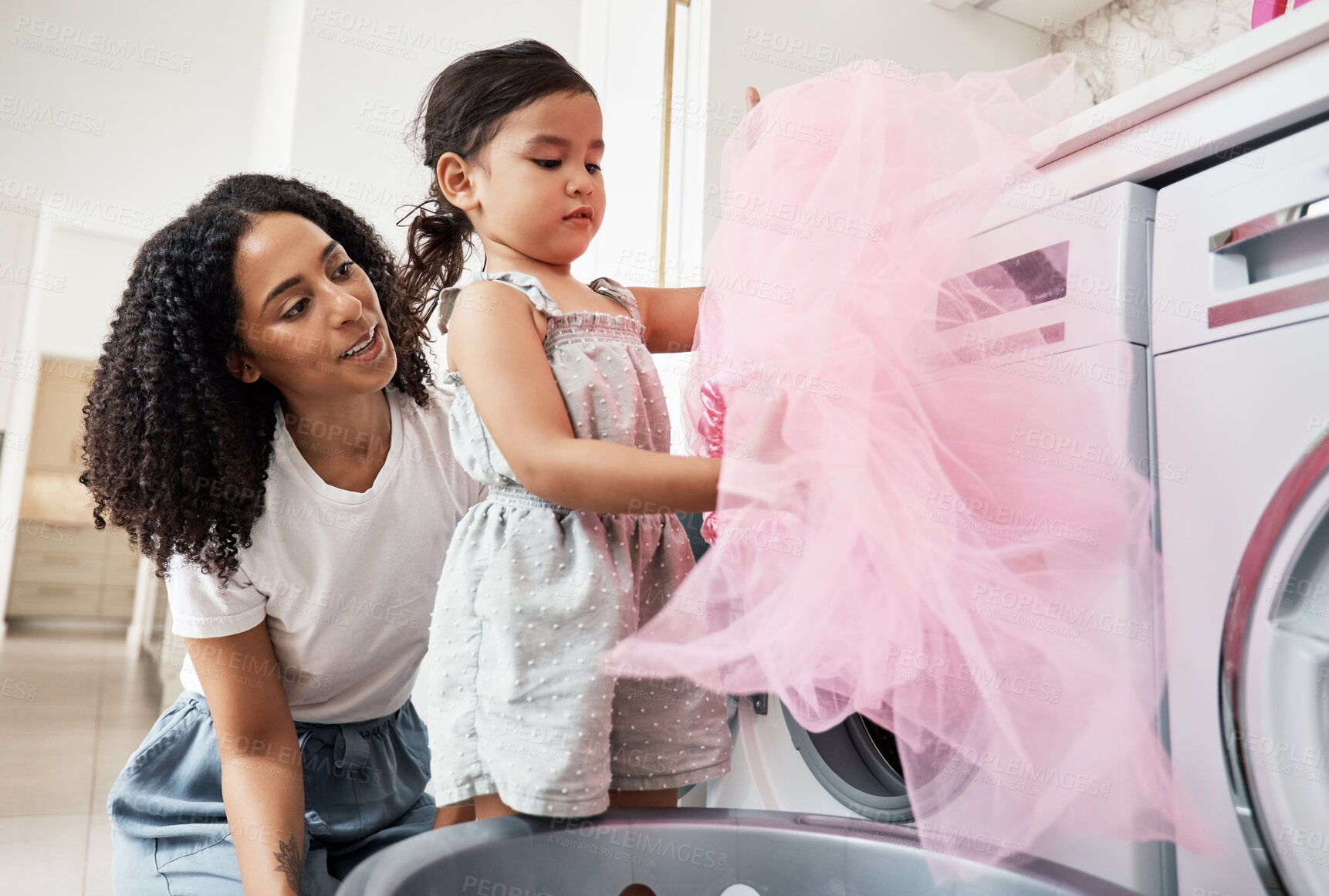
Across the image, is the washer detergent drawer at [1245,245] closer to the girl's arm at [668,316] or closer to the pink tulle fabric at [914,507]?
the pink tulle fabric at [914,507]

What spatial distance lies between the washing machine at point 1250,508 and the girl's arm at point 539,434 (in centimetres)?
46

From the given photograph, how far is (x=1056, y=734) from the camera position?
53cm

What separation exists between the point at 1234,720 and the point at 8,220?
469 centimetres

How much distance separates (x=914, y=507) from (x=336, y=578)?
0.71 meters

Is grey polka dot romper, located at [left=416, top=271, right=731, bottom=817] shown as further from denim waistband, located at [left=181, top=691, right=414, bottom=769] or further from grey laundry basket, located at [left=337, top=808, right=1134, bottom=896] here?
denim waistband, located at [left=181, top=691, right=414, bottom=769]

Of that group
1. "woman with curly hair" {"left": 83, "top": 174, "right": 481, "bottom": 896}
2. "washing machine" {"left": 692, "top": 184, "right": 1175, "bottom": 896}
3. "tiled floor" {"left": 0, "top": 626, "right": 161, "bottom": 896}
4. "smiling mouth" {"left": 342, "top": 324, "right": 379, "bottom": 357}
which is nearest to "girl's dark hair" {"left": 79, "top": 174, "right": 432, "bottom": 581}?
"woman with curly hair" {"left": 83, "top": 174, "right": 481, "bottom": 896}

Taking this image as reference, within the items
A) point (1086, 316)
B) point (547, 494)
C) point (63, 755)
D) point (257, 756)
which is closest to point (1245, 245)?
point (1086, 316)

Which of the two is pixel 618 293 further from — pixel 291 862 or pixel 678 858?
pixel 291 862

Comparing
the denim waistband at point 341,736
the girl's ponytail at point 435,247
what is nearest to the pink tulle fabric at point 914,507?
the girl's ponytail at point 435,247

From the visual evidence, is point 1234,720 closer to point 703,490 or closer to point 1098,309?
point 1098,309

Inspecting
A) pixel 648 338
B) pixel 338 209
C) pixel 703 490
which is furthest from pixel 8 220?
pixel 703 490

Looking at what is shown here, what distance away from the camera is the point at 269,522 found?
991 millimetres

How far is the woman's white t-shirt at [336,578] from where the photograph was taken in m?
0.97

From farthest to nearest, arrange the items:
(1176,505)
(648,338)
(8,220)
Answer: (8,220)
(648,338)
(1176,505)
